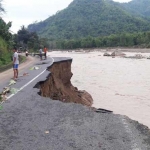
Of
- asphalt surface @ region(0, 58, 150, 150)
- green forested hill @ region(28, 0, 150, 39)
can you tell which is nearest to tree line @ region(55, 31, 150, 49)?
green forested hill @ region(28, 0, 150, 39)

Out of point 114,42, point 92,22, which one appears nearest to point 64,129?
point 114,42

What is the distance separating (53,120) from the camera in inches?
281

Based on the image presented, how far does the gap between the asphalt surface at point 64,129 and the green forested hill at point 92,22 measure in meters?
137

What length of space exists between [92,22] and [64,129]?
514 ft

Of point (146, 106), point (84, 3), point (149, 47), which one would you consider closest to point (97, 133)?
point (146, 106)

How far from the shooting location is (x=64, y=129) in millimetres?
6422

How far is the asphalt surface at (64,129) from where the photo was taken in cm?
554

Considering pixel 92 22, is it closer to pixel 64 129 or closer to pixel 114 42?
pixel 114 42

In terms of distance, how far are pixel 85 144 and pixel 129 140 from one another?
36.0 inches

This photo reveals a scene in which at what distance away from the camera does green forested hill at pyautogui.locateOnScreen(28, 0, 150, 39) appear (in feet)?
487

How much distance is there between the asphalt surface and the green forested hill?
13656cm

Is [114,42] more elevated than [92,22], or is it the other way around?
[92,22]

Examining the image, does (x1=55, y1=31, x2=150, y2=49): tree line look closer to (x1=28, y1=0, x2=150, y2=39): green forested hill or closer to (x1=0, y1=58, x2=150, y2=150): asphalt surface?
(x1=28, y1=0, x2=150, y2=39): green forested hill

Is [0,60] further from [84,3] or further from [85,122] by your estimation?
[84,3]
